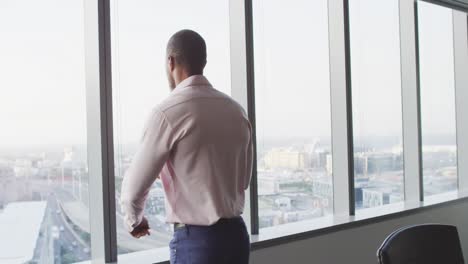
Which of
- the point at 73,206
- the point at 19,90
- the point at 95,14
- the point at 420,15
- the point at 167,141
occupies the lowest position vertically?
the point at 73,206

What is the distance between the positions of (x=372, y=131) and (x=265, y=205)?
1.22 metres

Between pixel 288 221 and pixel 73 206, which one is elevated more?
pixel 73 206

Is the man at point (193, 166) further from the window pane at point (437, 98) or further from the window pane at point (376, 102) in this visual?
the window pane at point (437, 98)

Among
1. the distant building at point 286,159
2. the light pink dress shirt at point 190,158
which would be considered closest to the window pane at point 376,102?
the distant building at point 286,159

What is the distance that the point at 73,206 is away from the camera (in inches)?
83.0

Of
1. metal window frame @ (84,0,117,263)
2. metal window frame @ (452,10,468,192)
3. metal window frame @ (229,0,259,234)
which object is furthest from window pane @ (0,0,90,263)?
metal window frame @ (452,10,468,192)

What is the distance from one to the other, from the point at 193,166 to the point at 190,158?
27 millimetres

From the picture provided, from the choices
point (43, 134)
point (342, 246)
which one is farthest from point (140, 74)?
point (342, 246)

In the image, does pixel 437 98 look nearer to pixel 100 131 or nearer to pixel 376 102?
pixel 376 102

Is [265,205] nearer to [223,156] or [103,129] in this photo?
[103,129]

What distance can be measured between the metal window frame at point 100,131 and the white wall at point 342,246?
0.82 meters

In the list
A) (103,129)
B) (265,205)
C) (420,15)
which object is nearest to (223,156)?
(103,129)

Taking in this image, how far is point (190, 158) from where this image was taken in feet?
4.58

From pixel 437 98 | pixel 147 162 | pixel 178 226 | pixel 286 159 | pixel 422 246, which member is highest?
pixel 437 98
